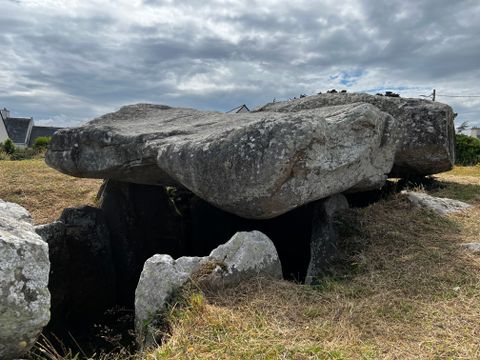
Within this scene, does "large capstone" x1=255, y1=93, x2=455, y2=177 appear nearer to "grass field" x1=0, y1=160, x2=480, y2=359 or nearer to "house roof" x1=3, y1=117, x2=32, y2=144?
"grass field" x1=0, y1=160, x2=480, y2=359

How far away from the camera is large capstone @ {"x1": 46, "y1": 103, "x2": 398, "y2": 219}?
480 centimetres

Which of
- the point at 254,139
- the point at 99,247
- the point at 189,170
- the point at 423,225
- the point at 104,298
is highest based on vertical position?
the point at 254,139

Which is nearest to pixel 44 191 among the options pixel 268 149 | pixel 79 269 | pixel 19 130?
pixel 79 269

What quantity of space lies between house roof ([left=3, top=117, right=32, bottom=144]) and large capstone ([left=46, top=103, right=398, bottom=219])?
4107 centimetres

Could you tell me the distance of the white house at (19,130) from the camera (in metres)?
43.3

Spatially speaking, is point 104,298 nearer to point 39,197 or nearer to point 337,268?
point 337,268

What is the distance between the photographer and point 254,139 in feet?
15.9

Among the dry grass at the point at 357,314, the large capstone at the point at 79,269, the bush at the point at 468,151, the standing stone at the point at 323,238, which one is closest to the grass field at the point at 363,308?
the dry grass at the point at 357,314

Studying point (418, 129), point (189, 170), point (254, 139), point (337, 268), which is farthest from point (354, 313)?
point (418, 129)

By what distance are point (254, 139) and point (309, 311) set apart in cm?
184

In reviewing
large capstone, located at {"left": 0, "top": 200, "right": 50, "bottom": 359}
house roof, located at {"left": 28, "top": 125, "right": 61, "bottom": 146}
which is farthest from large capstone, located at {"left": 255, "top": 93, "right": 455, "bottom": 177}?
house roof, located at {"left": 28, "top": 125, "right": 61, "bottom": 146}

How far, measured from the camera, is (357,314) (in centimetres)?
393

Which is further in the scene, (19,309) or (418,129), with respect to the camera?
(418,129)

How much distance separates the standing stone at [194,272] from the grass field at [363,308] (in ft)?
0.58
